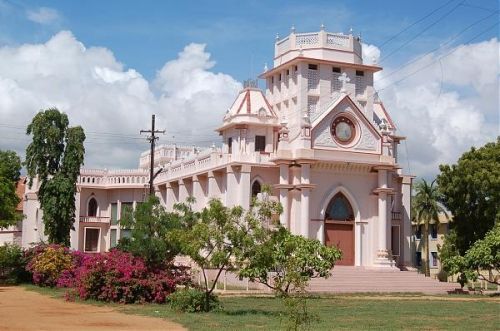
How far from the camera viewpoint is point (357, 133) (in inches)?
1670

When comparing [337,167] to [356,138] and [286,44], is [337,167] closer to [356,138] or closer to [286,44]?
[356,138]

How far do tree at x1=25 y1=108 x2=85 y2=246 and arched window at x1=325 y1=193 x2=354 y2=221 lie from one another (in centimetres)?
1453

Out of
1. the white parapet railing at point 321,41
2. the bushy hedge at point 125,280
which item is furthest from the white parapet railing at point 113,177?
the bushy hedge at point 125,280

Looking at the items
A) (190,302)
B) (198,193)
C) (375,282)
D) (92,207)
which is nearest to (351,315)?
(190,302)

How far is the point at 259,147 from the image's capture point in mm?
43625

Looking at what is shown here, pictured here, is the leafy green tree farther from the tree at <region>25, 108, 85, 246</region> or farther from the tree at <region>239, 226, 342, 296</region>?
the tree at <region>25, 108, 85, 246</region>

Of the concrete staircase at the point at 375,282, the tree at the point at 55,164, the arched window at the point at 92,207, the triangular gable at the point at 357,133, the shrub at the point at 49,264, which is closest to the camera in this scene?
the shrub at the point at 49,264

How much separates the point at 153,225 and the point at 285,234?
560 centimetres

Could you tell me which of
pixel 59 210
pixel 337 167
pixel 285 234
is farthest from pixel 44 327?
pixel 337 167

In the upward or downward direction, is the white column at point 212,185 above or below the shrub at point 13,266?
above

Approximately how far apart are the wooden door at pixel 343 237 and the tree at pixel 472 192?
5.70 metres

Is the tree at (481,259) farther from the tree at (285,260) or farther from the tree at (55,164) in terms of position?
the tree at (55,164)

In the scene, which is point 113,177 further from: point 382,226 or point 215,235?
point 215,235

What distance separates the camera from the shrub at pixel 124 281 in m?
27.0
